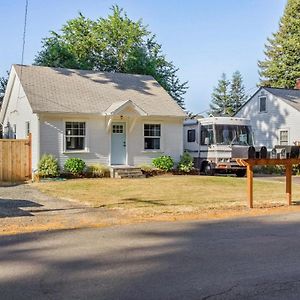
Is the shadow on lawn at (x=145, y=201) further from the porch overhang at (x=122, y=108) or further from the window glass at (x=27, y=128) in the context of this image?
the window glass at (x=27, y=128)

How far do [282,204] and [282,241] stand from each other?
18.7 feet

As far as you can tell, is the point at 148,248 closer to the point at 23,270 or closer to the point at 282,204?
the point at 23,270

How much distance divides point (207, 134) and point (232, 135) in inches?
51.7

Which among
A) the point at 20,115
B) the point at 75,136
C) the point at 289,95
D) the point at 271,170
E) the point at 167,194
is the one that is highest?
the point at 289,95

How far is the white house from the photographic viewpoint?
2225 centimetres

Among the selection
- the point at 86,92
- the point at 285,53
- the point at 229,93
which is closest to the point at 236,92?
the point at 229,93

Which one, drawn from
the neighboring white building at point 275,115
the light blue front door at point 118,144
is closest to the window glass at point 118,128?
the light blue front door at point 118,144

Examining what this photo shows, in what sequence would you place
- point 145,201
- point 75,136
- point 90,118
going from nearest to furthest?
Result: 1. point 145,201
2. point 75,136
3. point 90,118

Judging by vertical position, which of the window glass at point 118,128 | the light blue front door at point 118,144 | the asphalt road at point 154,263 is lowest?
the asphalt road at point 154,263

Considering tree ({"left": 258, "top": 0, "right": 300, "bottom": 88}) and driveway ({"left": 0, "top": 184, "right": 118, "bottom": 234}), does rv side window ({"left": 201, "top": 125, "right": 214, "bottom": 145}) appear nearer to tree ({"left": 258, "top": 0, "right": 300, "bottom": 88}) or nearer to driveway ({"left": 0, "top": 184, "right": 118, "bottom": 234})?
driveway ({"left": 0, "top": 184, "right": 118, "bottom": 234})

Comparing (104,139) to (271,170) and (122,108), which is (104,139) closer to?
(122,108)

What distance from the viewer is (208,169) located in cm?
2536

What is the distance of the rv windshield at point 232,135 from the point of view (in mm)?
24672

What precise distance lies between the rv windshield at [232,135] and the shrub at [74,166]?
7.25 m
